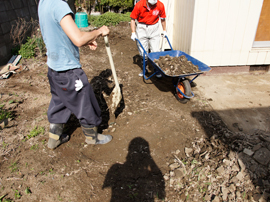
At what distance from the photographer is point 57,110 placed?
2725mm

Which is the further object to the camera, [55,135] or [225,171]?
[55,135]

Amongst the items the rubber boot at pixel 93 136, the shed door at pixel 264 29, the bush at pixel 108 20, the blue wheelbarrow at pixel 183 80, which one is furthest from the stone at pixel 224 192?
the bush at pixel 108 20

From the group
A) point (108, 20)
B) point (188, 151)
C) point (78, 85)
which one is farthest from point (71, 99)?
point (108, 20)

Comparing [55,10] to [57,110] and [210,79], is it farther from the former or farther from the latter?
[210,79]

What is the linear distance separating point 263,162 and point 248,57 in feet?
11.7

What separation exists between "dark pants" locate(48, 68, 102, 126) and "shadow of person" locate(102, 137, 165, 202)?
27.8 inches

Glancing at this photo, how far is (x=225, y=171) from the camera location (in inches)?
98.6

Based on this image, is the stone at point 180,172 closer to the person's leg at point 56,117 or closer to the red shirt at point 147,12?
the person's leg at point 56,117

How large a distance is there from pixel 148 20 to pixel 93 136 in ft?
10.7

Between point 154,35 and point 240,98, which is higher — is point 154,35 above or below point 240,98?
above

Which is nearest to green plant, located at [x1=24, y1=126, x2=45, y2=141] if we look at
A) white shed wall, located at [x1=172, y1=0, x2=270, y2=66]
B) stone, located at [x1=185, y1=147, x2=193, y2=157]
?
stone, located at [x1=185, y1=147, x2=193, y2=157]

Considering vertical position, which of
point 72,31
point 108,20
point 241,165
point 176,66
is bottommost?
point 241,165

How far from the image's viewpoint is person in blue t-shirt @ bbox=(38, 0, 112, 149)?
6.63 ft

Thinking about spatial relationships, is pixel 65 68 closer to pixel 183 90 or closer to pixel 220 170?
pixel 220 170
